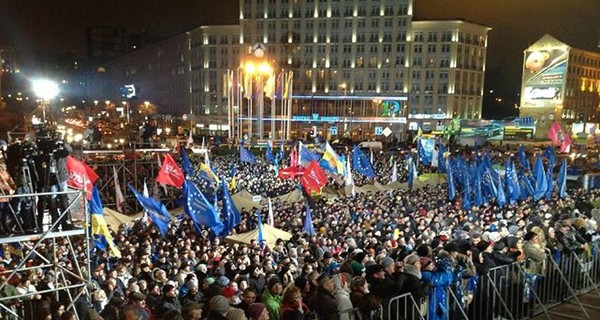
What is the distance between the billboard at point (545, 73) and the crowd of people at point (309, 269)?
168ft

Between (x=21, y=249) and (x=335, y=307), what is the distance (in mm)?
8066

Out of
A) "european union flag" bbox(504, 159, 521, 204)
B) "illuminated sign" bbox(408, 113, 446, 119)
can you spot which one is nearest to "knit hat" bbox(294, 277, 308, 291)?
"european union flag" bbox(504, 159, 521, 204)

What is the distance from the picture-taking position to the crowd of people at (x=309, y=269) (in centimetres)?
612

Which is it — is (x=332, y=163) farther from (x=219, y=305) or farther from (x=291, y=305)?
(x=219, y=305)

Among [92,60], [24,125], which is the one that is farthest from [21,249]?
[92,60]

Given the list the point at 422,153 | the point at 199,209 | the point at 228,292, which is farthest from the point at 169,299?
the point at 422,153

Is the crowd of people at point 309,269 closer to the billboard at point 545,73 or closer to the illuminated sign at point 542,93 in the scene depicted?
the illuminated sign at point 542,93

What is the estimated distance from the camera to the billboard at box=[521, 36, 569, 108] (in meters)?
60.9

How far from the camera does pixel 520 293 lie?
805 centimetres

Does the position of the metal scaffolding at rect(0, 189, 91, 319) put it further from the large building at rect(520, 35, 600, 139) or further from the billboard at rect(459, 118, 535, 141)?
the large building at rect(520, 35, 600, 139)

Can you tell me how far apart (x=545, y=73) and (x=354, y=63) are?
27.7 m

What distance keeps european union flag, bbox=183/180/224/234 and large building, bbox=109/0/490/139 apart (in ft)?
203

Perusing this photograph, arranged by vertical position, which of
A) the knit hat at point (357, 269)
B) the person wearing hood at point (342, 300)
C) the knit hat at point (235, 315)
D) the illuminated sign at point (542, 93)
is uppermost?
the illuminated sign at point (542, 93)

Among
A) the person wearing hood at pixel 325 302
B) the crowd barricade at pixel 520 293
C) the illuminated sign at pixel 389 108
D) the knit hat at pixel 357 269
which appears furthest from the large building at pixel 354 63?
the person wearing hood at pixel 325 302
